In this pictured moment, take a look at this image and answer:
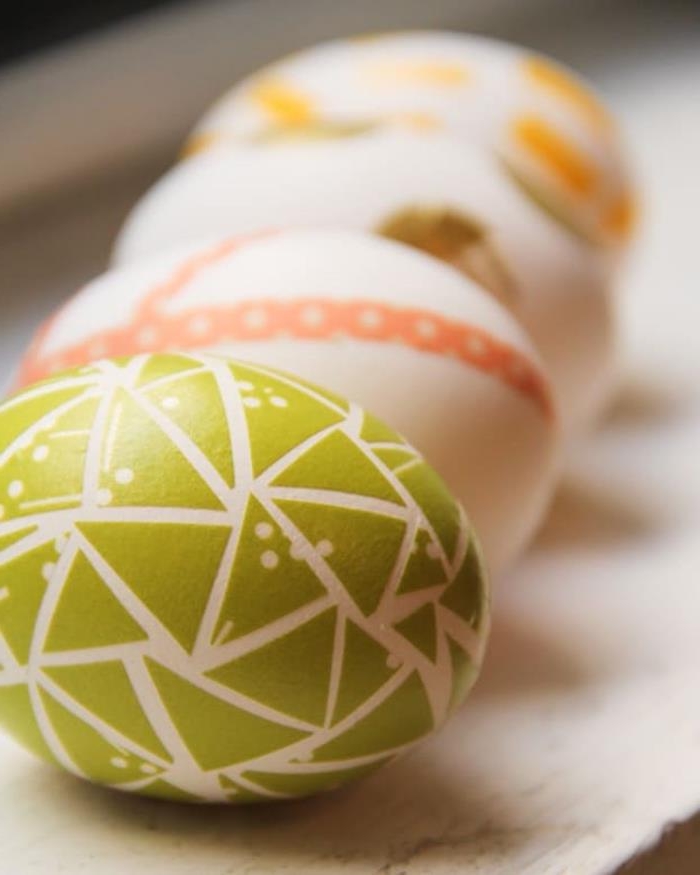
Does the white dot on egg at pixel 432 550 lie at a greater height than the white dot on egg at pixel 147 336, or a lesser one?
lesser

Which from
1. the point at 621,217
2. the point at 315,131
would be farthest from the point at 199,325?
the point at 621,217

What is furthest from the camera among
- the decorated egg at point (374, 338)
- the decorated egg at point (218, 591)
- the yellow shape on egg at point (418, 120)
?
the yellow shape on egg at point (418, 120)

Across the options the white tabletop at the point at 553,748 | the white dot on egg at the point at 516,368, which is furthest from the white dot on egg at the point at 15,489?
the white dot on egg at the point at 516,368

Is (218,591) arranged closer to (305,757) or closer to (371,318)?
(305,757)

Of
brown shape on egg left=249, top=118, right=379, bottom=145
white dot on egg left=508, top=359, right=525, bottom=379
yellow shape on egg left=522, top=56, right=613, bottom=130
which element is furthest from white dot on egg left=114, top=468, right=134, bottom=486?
yellow shape on egg left=522, top=56, right=613, bottom=130

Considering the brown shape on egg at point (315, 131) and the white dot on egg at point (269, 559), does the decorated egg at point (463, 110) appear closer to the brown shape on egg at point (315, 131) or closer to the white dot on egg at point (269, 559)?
the brown shape on egg at point (315, 131)
